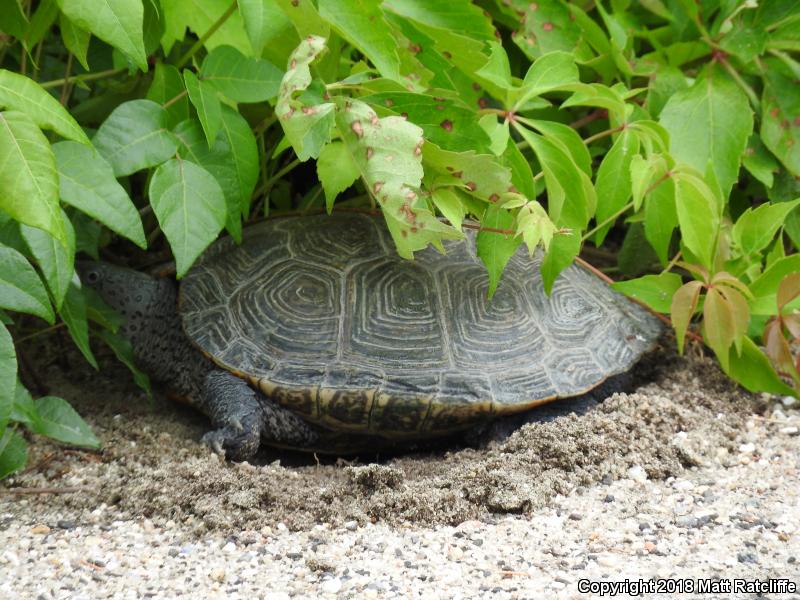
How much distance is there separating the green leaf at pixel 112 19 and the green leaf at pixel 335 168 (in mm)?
562

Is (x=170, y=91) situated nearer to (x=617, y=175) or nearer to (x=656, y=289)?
(x=617, y=175)

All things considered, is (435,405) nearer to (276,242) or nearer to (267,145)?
(276,242)

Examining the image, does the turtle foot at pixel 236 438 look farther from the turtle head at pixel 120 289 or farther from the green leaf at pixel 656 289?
the green leaf at pixel 656 289

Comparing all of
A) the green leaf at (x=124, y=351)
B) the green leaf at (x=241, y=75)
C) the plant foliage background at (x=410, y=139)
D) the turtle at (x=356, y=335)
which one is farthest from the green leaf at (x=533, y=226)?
the green leaf at (x=124, y=351)

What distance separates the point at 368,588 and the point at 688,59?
230 centimetres

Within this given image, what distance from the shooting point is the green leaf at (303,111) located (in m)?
1.83

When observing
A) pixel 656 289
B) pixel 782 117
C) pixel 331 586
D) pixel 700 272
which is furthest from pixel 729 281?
pixel 331 586

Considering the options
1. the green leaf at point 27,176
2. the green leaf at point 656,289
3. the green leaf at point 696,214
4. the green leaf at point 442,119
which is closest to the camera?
the green leaf at point 27,176

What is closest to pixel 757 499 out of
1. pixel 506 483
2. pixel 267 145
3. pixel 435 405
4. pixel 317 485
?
pixel 506 483

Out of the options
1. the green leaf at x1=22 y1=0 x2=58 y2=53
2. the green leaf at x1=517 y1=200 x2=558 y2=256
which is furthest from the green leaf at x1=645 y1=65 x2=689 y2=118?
the green leaf at x1=22 y1=0 x2=58 y2=53

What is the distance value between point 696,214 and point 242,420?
1489 mm

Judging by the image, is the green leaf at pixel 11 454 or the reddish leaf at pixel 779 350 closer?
the green leaf at pixel 11 454

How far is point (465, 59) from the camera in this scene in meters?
2.30

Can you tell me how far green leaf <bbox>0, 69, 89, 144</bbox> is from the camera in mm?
1652
